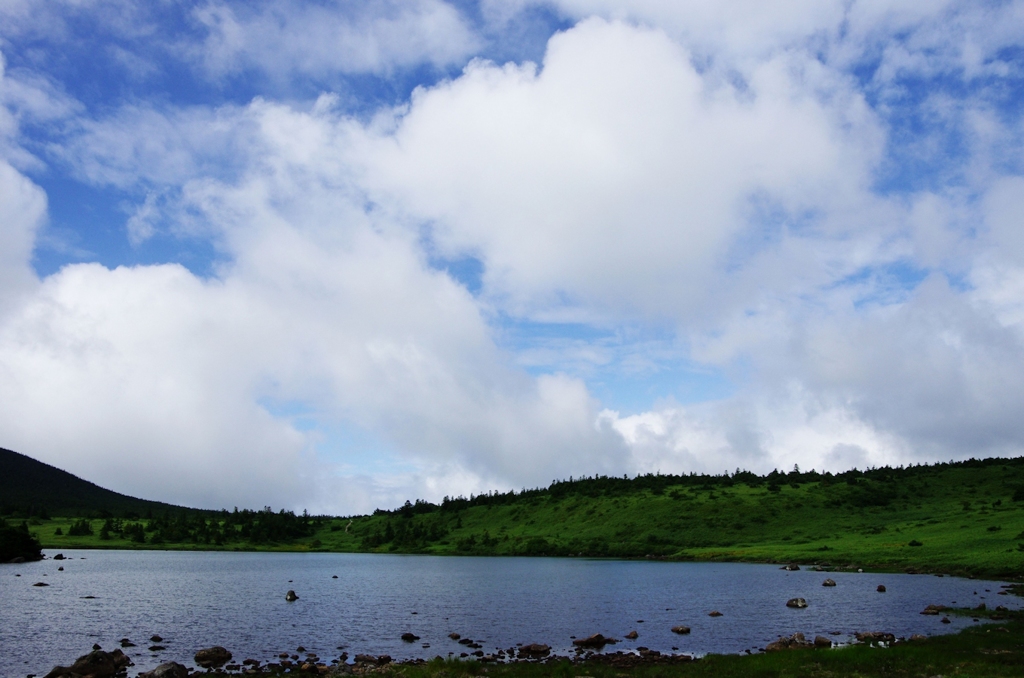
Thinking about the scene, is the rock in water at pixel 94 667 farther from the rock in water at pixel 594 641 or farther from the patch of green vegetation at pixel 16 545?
the patch of green vegetation at pixel 16 545

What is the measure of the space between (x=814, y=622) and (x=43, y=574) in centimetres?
12222

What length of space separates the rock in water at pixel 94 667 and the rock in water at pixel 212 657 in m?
4.61

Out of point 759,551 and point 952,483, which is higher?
point 952,483

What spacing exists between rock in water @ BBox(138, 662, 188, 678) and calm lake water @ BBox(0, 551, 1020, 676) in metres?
3.53

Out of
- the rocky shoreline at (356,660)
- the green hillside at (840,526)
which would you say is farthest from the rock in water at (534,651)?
the green hillside at (840,526)

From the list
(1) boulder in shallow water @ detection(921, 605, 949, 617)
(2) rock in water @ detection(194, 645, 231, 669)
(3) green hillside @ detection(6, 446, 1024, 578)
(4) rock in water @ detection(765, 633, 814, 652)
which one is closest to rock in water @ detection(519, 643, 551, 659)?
(4) rock in water @ detection(765, 633, 814, 652)

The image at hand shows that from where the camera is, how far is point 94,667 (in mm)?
40000

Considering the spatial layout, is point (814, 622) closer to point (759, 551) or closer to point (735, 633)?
point (735, 633)

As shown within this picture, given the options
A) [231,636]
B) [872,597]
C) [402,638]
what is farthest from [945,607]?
[231,636]

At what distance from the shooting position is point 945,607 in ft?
202

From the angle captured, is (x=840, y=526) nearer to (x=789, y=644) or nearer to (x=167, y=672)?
(x=789, y=644)

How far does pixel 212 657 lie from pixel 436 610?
31.9 metres

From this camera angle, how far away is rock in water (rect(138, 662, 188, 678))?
38.1m

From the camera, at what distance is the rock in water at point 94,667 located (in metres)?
38.5
